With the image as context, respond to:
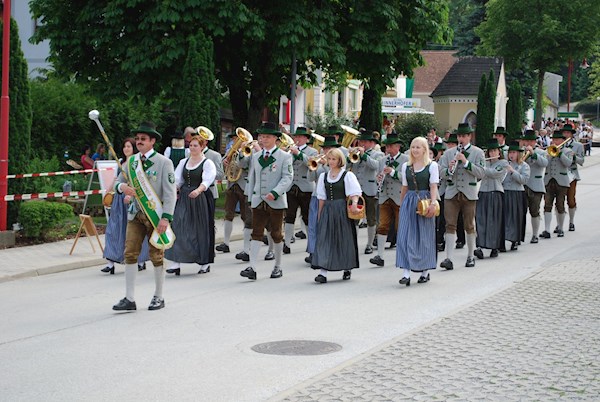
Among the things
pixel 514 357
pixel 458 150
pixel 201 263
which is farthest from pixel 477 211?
pixel 514 357

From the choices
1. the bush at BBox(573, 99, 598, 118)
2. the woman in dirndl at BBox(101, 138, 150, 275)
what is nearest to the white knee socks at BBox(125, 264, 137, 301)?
the woman in dirndl at BBox(101, 138, 150, 275)

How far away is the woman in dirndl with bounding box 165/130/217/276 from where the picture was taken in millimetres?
14273

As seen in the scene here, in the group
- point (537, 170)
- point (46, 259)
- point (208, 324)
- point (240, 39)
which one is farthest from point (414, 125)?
point (208, 324)

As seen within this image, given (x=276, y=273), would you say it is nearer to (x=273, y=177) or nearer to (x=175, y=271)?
(x=273, y=177)

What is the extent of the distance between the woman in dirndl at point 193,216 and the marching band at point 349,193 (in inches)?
0.5

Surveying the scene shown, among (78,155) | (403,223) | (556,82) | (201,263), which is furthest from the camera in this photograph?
(556,82)

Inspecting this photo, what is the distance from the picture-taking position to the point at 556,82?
118 m

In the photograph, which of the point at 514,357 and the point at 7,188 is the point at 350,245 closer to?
the point at 514,357

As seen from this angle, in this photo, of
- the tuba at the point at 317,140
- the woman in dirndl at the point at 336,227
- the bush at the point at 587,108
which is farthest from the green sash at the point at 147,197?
the bush at the point at 587,108

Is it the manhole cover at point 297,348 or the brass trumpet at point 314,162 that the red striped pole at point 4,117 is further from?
the manhole cover at point 297,348

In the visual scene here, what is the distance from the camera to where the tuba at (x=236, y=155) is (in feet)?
53.1

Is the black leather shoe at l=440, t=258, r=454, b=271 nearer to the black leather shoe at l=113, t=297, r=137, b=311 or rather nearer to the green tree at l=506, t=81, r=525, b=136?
the black leather shoe at l=113, t=297, r=137, b=311

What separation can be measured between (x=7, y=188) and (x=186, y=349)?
9.84 meters

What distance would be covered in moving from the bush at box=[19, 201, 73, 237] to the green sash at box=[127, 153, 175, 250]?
6836mm
